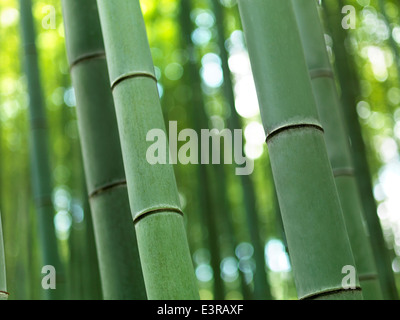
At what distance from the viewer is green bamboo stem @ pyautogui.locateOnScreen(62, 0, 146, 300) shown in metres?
1.56

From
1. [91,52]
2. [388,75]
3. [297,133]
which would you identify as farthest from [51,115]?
[297,133]

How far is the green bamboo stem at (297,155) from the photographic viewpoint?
1095mm

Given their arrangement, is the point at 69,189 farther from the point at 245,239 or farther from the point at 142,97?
the point at 142,97

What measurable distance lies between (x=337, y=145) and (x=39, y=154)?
1.45m

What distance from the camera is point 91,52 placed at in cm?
174

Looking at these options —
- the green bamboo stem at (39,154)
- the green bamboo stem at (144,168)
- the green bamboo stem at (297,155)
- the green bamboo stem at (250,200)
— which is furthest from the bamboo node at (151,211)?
the green bamboo stem at (250,200)

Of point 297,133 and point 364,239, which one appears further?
point 364,239

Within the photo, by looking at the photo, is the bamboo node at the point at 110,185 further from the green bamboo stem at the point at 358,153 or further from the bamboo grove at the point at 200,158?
the green bamboo stem at the point at 358,153

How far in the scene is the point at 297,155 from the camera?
1.17 m

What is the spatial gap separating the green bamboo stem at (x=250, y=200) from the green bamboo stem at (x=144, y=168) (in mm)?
1652

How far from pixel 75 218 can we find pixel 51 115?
4.32ft

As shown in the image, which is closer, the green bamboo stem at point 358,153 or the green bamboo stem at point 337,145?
the green bamboo stem at point 337,145

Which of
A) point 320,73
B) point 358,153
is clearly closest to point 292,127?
point 320,73

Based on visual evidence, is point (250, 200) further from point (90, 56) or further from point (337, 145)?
point (90, 56)
